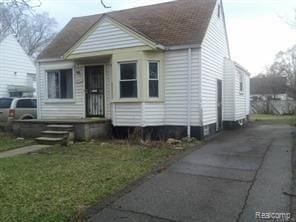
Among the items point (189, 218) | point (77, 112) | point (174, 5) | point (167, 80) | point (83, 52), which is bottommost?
point (189, 218)

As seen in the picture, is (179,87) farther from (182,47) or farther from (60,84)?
(60,84)

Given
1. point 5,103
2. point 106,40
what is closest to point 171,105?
point 106,40

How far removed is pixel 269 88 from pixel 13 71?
130 feet

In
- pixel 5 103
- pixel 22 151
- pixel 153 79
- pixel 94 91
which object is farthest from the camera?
pixel 5 103

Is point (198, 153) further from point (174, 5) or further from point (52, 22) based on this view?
point (52, 22)

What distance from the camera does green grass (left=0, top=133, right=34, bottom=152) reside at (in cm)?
1095

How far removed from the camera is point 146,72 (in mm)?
12258

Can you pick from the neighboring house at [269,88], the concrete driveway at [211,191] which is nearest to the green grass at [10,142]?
the concrete driveway at [211,191]

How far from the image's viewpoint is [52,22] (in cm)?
4944

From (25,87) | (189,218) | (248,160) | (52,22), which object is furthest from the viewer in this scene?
(52,22)

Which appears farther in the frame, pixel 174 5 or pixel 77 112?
pixel 174 5

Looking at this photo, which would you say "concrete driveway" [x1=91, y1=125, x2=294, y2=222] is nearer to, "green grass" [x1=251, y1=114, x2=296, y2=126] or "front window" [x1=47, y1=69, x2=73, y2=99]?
"front window" [x1=47, y1=69, x2=73, y2=99]

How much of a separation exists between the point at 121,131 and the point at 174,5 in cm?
679

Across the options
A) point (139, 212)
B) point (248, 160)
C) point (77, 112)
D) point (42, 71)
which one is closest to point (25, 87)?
point (42, 71)
